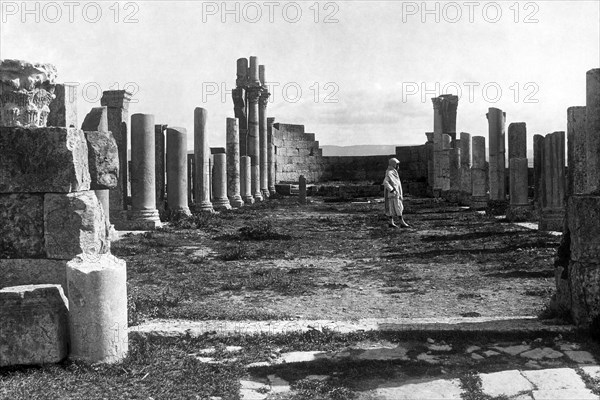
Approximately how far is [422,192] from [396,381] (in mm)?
34281

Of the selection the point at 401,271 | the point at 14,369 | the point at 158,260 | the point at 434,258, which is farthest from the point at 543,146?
the point at 14,369

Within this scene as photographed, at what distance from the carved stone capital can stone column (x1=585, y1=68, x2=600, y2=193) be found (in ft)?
17.2

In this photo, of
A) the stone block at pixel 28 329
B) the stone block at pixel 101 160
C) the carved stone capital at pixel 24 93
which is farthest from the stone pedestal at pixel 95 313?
the carved stone capital at pixel 24 93

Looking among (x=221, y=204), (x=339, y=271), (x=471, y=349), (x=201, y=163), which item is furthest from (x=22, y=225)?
(x=221, y=204)

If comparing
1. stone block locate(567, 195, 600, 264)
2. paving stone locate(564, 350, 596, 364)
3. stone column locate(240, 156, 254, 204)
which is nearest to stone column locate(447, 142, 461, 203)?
stone column locate(240, 156, 254, 204)

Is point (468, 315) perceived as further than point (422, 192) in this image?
No

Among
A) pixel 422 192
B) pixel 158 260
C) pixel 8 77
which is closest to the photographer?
pixel 8 77

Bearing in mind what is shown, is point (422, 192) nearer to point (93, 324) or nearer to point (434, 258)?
point (434, 258)

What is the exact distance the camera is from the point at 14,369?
5480 mm

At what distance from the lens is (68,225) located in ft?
20.0

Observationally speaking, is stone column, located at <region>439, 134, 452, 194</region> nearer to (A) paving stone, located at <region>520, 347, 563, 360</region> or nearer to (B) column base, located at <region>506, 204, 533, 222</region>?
(B) column base, located at <region>506, 204, 533, 222</region>

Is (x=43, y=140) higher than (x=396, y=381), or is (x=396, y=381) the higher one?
→ (x=43, y=140)

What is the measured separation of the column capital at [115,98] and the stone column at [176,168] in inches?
73.9

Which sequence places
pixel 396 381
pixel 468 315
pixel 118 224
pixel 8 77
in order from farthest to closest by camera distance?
pixel 118 224 → pixel 468 315 → pixel 8 77 → pixel 396 381
